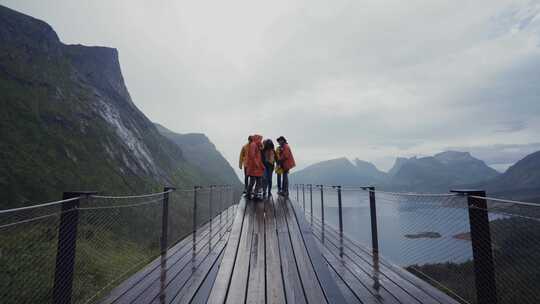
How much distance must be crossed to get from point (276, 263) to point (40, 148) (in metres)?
61.5

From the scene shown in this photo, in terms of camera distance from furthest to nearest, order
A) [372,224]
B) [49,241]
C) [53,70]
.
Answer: [53,70], [49,241], [372,224]

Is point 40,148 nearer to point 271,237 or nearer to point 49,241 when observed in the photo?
point 49,241

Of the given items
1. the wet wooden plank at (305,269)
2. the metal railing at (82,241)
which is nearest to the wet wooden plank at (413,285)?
the wet wooden plank at (305,269)

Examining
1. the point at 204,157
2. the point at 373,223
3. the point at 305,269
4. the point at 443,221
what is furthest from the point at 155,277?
the point at 204,157

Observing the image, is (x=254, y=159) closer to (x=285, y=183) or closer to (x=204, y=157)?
(x=285, y=183)

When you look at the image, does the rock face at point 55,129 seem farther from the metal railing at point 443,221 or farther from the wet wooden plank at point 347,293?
the wet wooden plank at point 347,293

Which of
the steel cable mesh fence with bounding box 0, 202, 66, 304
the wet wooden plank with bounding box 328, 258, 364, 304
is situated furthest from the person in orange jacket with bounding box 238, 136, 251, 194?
the steel cable mesh fence with bounding box 0, 202, 66, 304

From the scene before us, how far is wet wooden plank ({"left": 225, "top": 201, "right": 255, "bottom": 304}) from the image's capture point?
3004 millimetres

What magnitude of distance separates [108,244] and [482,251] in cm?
4192

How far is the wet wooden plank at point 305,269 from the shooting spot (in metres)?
3.03

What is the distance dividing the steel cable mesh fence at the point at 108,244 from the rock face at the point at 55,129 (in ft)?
27.5

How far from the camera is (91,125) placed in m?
62.1

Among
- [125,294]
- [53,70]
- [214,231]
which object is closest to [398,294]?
[125,294]

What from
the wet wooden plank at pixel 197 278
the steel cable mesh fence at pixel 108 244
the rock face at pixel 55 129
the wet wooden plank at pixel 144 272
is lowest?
the steel cable mesh fence at pixel 108 244
